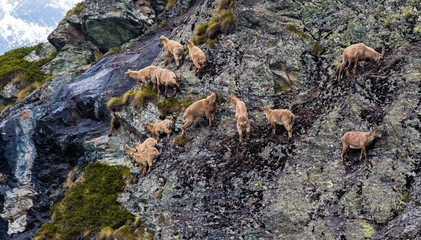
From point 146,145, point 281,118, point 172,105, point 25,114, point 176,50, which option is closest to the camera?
point 281,118

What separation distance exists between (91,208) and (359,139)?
1300 centimetres

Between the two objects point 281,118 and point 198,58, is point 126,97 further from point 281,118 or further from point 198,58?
point 281,118

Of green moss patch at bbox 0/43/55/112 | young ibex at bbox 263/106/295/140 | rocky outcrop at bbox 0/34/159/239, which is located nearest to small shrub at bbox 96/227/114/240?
rocky outcrop at bbox 0/34/159/239

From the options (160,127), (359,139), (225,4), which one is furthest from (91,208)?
(225,4)

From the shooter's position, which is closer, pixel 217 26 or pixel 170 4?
pixel 217 26

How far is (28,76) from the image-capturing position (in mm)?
32969

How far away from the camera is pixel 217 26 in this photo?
2144cm

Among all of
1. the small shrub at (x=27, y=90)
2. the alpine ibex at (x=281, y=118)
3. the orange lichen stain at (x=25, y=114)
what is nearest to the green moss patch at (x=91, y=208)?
the orange lichen stain at (x=25, y=114)

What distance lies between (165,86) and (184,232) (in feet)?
28.1

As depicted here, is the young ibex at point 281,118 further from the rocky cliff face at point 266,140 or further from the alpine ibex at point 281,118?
the rocky cliff face at point 266,140

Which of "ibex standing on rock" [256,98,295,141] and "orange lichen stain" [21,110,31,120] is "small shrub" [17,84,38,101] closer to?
"orange lichen stain" [21,110,31,120]

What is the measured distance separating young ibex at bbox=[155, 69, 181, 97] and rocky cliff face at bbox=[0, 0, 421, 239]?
1.79ft

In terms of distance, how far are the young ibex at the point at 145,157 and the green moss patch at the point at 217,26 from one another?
7324 mm

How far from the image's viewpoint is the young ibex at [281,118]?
49.2ft
